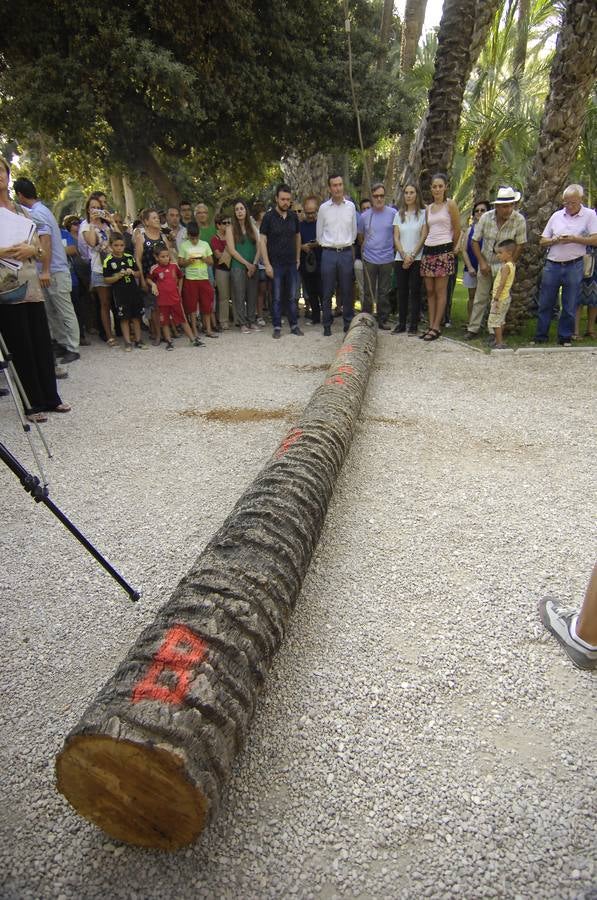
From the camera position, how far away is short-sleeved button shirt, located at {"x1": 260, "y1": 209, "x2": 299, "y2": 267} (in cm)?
783

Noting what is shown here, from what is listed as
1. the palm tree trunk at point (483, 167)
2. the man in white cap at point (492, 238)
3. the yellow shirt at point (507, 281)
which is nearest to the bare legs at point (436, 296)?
the man in white cap at point (492, 238)

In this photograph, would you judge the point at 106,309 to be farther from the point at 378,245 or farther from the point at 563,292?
the point at 563,292

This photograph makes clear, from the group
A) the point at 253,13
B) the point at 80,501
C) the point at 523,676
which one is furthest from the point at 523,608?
the point at 253,13

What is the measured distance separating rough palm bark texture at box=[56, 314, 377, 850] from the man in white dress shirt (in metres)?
6.02

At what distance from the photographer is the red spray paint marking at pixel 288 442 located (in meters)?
3.18

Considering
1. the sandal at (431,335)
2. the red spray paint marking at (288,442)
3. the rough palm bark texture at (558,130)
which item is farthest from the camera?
the sandal at (431,335)

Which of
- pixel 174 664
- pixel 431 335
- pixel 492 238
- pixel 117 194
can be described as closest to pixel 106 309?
pixel 431 335

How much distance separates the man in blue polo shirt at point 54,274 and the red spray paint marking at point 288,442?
3.02 m

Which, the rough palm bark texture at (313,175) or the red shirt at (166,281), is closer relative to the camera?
the red shirt at (166,281)

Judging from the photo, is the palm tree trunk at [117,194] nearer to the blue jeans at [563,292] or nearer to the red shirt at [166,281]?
the red shirt at [166,281]

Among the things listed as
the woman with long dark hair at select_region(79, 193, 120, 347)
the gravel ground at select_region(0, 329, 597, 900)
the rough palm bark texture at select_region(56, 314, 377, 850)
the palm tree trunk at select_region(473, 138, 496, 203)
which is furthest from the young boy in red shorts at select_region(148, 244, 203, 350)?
the palm tree trunk at select_region(473, 138, 496, 203)

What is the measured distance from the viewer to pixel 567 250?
664cm

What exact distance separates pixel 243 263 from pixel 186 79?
358 cm

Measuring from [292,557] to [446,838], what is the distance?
3.46ft
